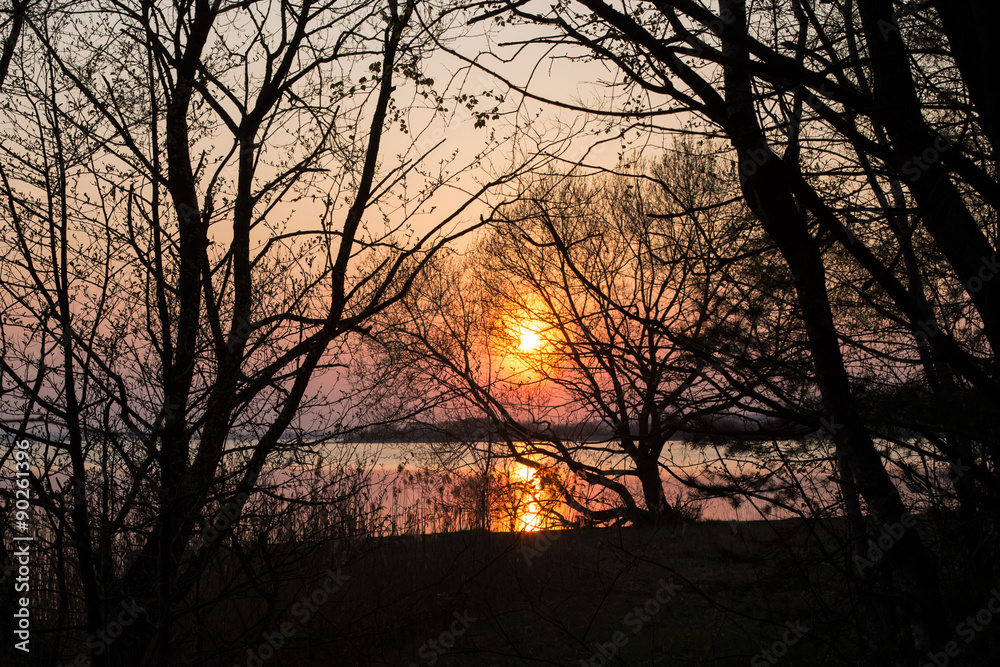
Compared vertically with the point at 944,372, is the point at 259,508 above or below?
below

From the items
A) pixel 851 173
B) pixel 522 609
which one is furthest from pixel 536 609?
pixel 851 173

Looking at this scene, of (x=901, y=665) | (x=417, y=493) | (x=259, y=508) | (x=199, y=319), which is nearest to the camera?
(x=901, y=665)

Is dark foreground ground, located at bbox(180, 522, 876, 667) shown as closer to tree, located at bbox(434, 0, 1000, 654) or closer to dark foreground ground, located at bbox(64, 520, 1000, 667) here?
dark foreground ground, located at bbox(64, 520, 1000, 667)

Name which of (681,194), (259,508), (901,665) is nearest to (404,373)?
(681,194)

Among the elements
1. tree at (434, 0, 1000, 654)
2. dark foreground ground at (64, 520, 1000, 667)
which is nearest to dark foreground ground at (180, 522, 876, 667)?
dark foreground ground at (64, 520, 1000, 667)

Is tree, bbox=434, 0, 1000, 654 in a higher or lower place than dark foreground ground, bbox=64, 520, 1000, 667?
higher

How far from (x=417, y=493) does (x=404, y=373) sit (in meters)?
3.12

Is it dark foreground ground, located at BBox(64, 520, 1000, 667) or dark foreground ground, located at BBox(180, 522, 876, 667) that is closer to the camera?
dark foreground ground, located at BBox(64, 520, 1000, 667)

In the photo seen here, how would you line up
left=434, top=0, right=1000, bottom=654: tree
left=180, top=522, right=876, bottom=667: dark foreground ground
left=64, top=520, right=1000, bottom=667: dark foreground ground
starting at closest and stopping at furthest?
left=434, top=0, right=1000, bottom=654: tree < left=64, top=520, right=1000, bottom=667: dark foreground ground < left=180, top=522, right=876, bottom=667: dark foreground ground

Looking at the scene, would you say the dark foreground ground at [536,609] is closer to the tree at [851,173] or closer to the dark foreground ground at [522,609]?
the dark foreground ground at [522,609]

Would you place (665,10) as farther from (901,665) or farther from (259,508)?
(259,508)

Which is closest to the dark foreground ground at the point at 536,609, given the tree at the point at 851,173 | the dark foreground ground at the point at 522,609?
the dark foreground ground at the point at 522,609

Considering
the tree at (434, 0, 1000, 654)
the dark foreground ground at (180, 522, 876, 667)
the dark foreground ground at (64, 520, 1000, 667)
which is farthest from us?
the dark foreground ground at (180, 522, 876, 667)

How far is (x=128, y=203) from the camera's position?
12.3 ft
